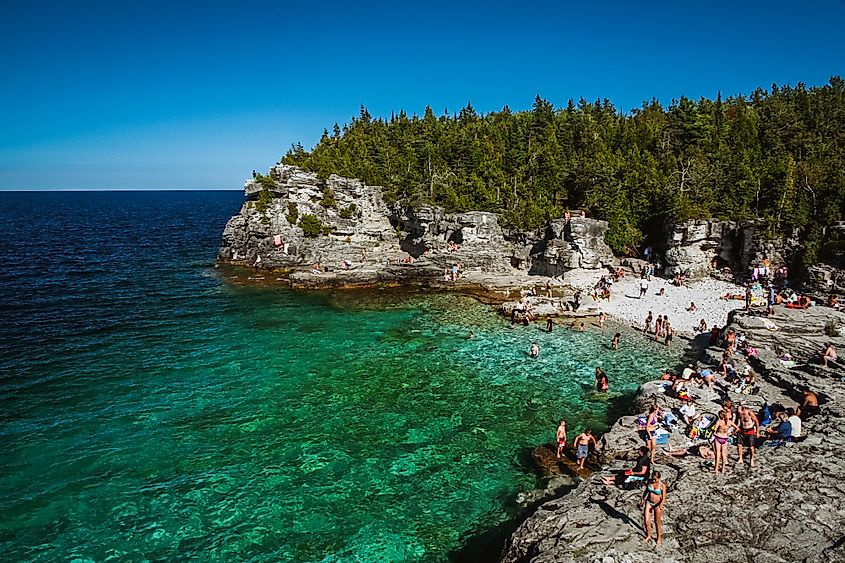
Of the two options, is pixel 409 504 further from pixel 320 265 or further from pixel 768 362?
pixel 320 265

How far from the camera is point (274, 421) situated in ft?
76.8

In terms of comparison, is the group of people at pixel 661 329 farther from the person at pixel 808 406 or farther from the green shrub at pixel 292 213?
the green shrub at pixel 292 213

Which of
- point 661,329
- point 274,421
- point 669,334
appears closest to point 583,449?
point 274,421

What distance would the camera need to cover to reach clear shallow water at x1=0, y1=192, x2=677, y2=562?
16.3 meters

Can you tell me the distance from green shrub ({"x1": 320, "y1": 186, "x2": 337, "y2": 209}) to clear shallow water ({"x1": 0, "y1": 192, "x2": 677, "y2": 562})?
21.9 m

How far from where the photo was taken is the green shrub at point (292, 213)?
6097 centimetres

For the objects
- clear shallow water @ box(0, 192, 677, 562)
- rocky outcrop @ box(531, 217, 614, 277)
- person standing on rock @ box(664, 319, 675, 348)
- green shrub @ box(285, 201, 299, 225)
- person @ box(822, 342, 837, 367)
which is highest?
green shrub @ box(285, 201, 299, 225)

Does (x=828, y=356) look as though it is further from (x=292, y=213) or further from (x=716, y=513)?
(x=292, y=213)

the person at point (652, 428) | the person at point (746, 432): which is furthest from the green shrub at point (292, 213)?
the person at point (746, 432)

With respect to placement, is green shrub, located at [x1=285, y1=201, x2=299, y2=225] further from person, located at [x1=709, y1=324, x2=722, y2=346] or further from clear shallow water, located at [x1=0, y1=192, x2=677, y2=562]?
person, located at [x1=709, y1=324, x2=722, y2=346]

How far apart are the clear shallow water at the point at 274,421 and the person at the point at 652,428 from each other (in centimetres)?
320

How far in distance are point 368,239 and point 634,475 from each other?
170ft

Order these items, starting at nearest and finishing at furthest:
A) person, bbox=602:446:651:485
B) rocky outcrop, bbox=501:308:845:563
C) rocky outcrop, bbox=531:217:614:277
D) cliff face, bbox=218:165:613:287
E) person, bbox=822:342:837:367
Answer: rocky outcrop, bbox=501:308:845:563 → person, bbox=602:446:651:485 → person, bbox=822:342:837:367 → rocky outcrop, bbox=531:217:614:277 → cliff face, bbox=218:165:613:287

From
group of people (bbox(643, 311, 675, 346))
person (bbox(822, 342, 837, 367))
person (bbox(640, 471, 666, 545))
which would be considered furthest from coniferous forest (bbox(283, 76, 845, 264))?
person (bbox(640, 471, 666, 545))
